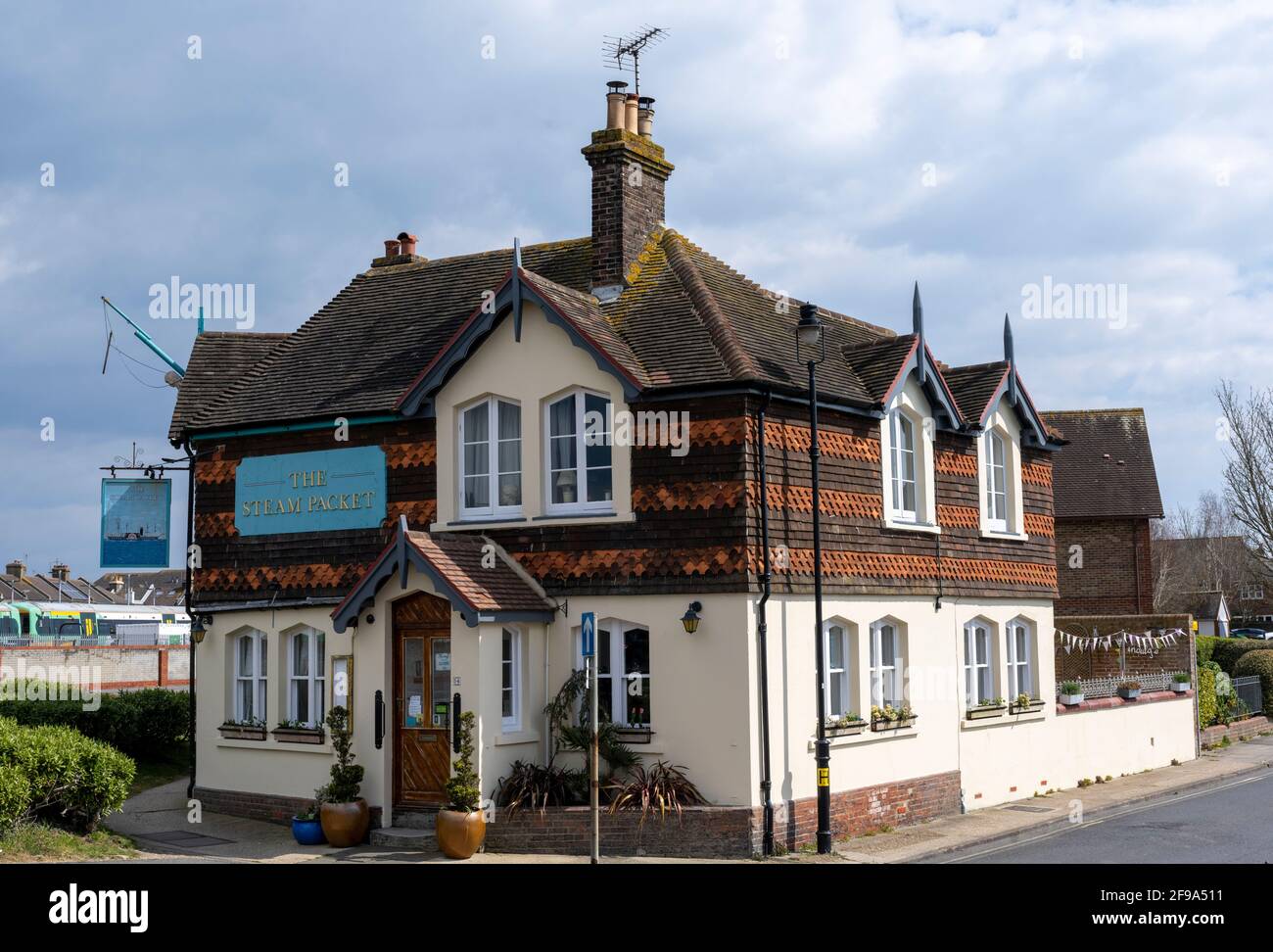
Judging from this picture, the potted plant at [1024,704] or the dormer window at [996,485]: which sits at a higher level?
the dormer window at [996,485]

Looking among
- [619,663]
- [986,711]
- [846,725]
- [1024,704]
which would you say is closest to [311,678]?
[619,663]

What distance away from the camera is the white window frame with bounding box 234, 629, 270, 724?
19.8 m

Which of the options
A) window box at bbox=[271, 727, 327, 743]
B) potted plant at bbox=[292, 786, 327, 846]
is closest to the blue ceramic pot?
potted plant at bbox=[292, 786, 327, 846]

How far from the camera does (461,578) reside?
656 inches

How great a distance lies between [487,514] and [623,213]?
4943mm

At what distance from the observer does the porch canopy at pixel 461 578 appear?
53.5ft

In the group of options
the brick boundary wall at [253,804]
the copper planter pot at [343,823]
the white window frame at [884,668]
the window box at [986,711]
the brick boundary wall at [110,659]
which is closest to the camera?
the copper planter pot at [343,823]

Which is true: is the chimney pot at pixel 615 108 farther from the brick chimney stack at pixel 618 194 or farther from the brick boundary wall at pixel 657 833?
the brick boundary wall at pixel 657 833

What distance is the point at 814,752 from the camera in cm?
1700

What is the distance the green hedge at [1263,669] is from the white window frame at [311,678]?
26.2 m

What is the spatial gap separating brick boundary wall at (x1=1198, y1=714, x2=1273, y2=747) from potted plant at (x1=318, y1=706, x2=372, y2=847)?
19505mm

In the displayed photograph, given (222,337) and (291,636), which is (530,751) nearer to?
(291,636)

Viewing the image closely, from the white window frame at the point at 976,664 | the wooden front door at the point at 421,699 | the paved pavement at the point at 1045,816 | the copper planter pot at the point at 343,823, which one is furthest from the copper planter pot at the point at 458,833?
the white window frame at the point at 976,664

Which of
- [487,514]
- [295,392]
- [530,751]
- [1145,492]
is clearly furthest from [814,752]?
[1145,492]
